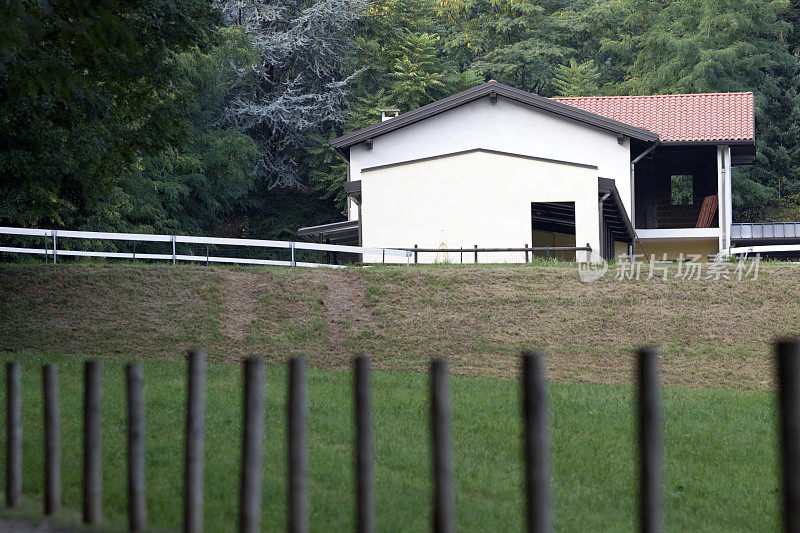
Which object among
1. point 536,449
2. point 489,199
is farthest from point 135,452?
point 489,199

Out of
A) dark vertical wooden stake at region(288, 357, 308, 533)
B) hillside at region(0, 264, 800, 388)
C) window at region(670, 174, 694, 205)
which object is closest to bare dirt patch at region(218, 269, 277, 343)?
hillside at region(0, 264, 800, 388)

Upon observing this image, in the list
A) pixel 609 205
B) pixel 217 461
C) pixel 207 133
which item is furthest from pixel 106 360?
pixel 207 133

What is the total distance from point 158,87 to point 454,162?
14.1 m

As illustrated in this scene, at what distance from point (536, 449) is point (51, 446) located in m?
3.03

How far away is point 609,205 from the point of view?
29531 mm

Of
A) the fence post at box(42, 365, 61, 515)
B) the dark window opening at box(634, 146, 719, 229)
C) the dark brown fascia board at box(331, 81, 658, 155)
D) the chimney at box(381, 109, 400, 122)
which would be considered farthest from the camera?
the chimney at box(381, 109, 400, 122)

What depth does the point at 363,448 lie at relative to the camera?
172 inches

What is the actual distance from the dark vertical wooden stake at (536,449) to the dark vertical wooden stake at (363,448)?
78 cm

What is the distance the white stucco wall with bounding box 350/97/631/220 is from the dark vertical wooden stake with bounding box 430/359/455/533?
25648 millimetres

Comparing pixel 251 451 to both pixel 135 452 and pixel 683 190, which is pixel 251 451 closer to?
pixel 135 452

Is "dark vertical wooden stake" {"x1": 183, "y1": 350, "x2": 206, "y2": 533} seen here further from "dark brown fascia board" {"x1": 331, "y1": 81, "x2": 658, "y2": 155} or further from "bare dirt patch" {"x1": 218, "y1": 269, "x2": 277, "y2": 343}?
"dark brown fascia board" {"x1": 331, "y1": 81, "x2": 658, "y2": 155}

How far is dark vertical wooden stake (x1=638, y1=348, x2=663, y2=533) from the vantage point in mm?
3717

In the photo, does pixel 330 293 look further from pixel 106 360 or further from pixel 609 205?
pixel 609 205

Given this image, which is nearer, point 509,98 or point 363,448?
point 363,448
